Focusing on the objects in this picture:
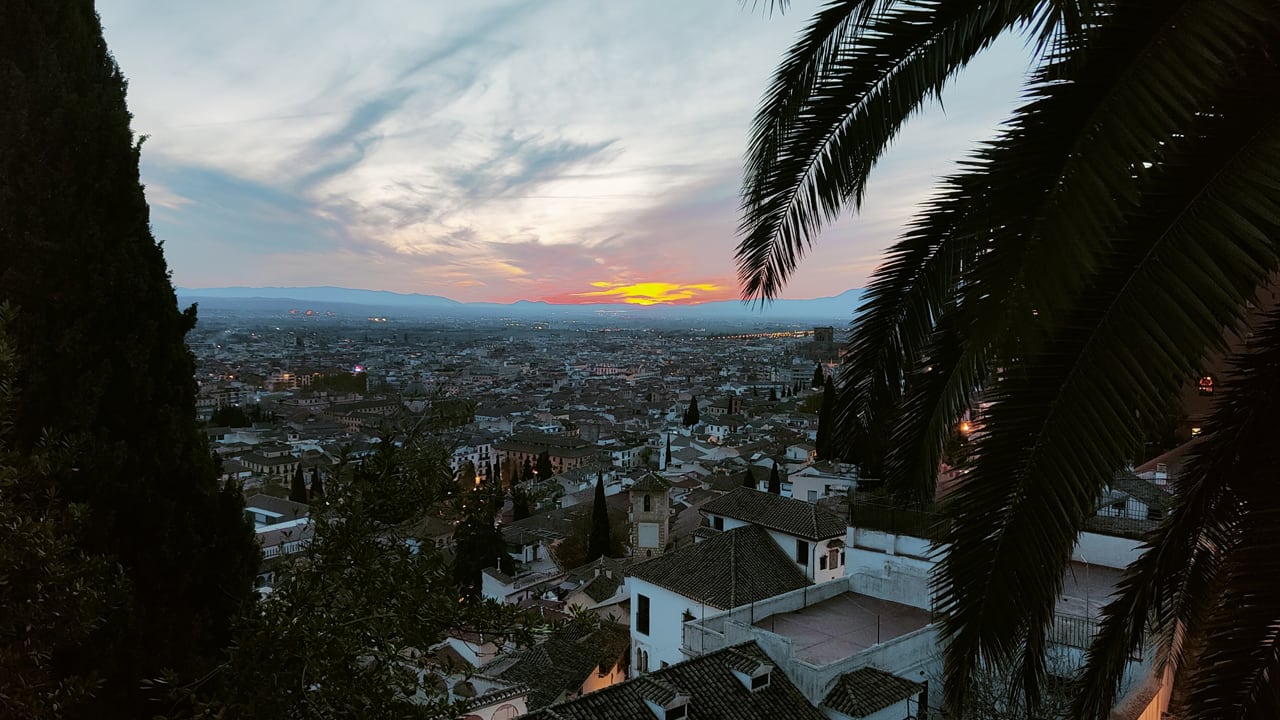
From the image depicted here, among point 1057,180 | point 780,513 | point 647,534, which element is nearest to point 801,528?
point 780,513

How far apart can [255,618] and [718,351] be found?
185202 millimetres

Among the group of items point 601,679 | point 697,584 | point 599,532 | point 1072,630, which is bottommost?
point 599,532

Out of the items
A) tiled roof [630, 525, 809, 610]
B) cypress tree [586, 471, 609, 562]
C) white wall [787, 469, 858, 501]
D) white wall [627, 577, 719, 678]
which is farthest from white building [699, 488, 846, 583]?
white wall [787, 469, 858, 501]

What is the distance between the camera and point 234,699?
388 centimetres

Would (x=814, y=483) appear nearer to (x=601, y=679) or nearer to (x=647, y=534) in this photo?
(x=647, y=534)

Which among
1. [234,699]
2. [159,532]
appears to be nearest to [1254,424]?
[234,699]

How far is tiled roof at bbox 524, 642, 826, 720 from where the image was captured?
9609mm

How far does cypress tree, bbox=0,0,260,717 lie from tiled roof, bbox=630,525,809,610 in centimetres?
1055

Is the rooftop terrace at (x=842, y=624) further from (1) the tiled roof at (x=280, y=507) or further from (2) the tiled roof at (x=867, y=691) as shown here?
(1) the tiled roof at (x=280, y=507)

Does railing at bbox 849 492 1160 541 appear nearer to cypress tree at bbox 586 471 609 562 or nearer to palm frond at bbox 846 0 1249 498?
palm frond at bbox 846 0 1249 498

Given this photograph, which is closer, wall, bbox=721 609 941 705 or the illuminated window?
the illuminated window

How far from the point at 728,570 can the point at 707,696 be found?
5.15m

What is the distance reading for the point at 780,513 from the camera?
16.9 m

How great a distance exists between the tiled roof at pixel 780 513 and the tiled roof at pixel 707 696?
5.62m
